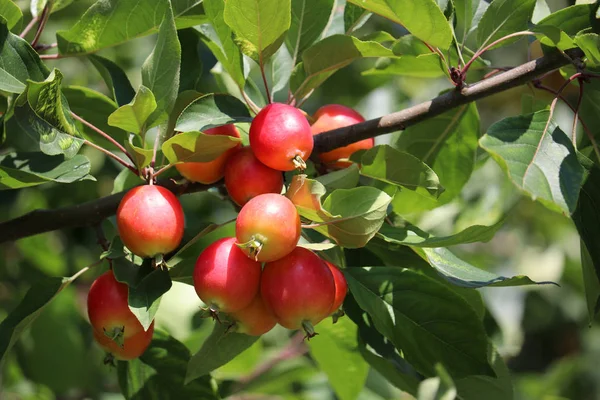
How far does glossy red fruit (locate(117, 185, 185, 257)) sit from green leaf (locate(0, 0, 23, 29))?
0.42 m

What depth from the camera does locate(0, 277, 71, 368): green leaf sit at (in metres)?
1.18

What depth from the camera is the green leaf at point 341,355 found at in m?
1.49

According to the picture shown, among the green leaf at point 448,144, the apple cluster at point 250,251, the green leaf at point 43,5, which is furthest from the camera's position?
the green leaf at point 448,144

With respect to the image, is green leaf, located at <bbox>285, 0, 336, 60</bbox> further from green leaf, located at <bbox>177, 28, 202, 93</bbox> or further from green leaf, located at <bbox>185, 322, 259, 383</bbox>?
green leaf, located at <bbox>185, 322, 259, 383</bbox>

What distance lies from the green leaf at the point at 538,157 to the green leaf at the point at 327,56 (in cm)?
24

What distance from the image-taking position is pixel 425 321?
1.19m

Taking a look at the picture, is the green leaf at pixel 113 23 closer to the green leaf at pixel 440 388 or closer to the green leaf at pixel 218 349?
the green leaf at pixel 218 349

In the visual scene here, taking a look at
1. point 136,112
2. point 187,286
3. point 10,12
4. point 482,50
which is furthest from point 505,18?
point 187,286

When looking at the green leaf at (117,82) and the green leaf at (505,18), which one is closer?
the green leaf at (505,18)

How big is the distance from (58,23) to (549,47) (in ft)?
6.44

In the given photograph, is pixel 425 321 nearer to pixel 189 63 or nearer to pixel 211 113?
pixel 211 113

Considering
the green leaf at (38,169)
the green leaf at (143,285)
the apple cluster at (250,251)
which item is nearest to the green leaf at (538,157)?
the apple cluster at (250,251)

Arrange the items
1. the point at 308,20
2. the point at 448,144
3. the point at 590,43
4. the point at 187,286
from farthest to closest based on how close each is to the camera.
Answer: the point at 187,286 < the point at 448,144 < the point at 308,20 < the point at 590,43

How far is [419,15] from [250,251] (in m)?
0.44
